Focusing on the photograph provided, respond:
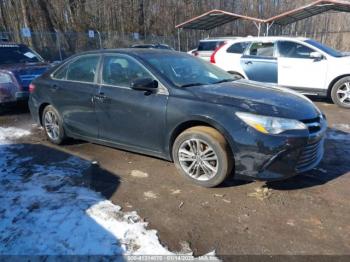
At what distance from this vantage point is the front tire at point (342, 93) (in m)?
8.10

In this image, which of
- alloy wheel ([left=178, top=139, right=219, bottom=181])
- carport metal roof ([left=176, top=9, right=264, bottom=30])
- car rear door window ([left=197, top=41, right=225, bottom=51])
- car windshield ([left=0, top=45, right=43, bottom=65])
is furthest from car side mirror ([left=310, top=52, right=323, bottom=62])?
carport metal roof ([left=176, top=9, right=264, bottom=30])

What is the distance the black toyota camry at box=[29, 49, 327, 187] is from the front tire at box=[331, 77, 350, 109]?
4322 millimetres

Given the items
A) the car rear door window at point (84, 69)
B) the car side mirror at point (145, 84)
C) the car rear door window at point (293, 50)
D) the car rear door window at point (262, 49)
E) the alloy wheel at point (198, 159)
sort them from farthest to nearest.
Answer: the car rear door window at point (262, 49), the car rear door window at point (293, 50), the car rear door window at point (84, 69), the car side mirror at point (145, 84), the alloy wheel at point (198, 159)

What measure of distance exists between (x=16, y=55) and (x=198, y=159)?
700cm

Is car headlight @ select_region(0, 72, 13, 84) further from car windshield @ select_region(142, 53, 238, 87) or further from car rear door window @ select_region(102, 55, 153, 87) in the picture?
car windshield @ select_region(142, 53, 238, 87)

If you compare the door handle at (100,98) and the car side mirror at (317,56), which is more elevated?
the car side mirror at (317,56)

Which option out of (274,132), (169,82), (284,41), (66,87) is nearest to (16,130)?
(66,87)

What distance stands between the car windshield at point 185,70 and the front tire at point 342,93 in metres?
4.23

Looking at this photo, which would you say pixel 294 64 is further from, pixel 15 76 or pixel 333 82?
pixel 15 76

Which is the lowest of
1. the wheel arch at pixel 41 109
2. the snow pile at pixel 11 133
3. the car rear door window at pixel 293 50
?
the snow pile at pixel 11 133

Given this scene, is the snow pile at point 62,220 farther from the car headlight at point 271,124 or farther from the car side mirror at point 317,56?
the car side mirror at point 317,56

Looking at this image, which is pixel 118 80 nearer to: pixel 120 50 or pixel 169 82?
pixel 120 50

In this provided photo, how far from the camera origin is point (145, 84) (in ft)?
14.0

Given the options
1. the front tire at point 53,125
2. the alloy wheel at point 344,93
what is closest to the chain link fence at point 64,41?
the front tire at point 53,125
